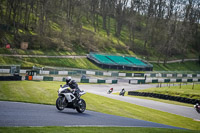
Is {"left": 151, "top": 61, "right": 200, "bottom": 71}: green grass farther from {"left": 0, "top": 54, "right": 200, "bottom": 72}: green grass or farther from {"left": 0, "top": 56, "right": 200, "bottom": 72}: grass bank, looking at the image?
{"left": 0, "top": 54, "right": 200, "bottom": 72}: green grass

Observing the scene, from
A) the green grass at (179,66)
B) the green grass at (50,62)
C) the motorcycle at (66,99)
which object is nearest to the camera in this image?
the motorcycle at (66,99)

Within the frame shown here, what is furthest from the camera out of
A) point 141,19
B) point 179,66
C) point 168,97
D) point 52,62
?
point 141,19

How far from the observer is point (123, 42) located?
299ft

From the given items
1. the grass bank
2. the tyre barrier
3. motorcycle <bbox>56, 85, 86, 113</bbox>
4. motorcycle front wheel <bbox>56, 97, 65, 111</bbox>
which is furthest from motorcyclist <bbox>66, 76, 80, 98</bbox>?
the grass bank

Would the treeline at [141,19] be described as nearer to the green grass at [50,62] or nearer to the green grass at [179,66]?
the green grass at [179,66]

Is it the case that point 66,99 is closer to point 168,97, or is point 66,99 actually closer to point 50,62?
point 168,97

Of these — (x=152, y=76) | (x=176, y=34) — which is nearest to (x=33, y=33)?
(x=152, y=76)

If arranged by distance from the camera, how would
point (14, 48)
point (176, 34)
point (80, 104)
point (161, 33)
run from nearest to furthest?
point (80, 104), point (14, 48), point (176, 34), point (161, 33)

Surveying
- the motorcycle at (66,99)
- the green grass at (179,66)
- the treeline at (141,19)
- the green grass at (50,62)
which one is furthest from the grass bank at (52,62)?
the motorcycle at (66,99)

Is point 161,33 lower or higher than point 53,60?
higher

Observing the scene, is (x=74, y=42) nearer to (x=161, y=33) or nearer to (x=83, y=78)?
(x=83, y=78)

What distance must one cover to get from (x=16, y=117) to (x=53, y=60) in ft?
158

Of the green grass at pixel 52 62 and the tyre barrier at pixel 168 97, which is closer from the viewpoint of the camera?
the tyre barrier at pixel 168 97

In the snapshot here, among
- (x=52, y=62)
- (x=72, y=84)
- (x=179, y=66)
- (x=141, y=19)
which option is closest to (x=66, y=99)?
(x=72, y=84)
